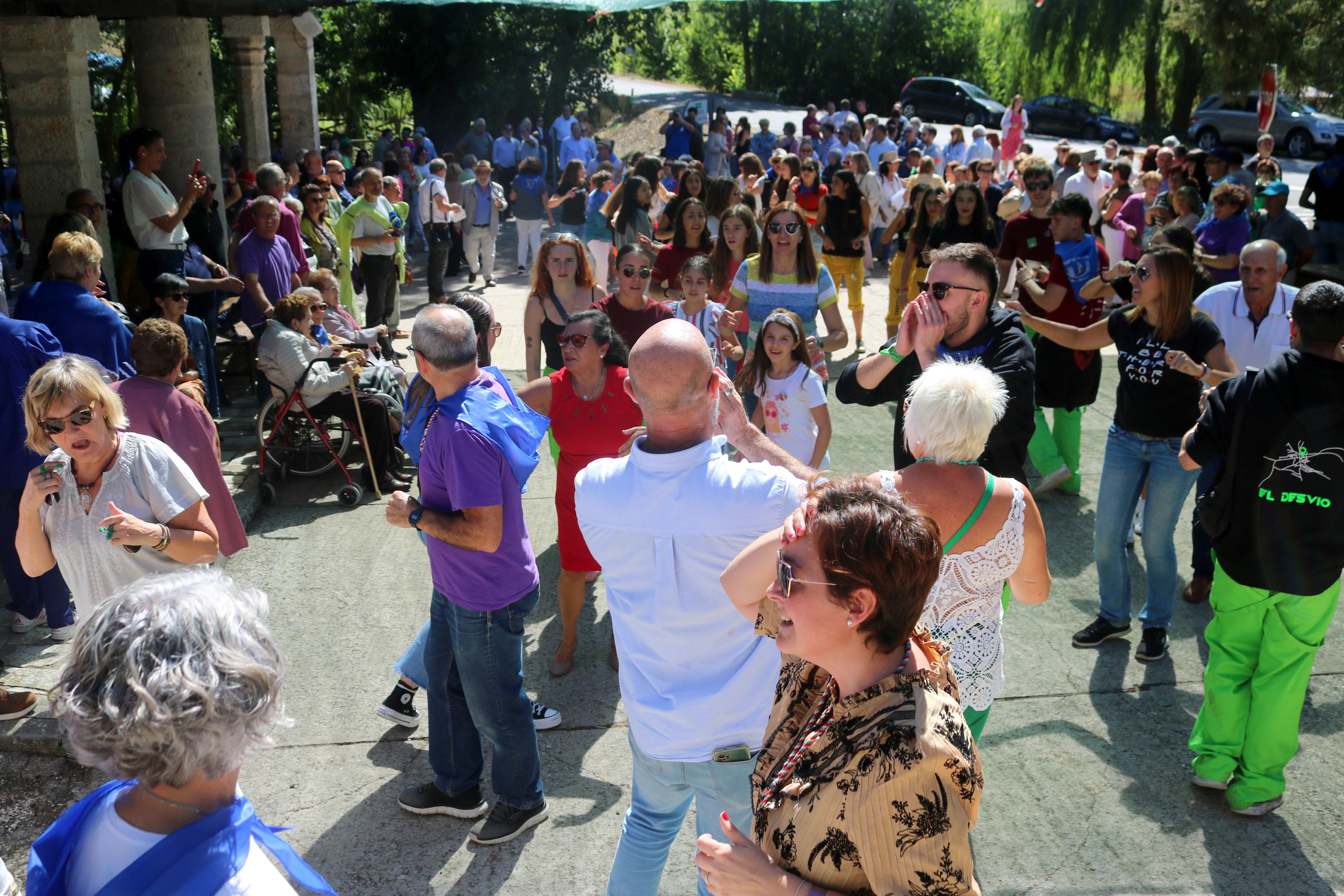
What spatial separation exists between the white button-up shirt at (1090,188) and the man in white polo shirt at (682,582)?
11.9 m

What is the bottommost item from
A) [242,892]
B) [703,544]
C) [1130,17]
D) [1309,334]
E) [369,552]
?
[369,552]

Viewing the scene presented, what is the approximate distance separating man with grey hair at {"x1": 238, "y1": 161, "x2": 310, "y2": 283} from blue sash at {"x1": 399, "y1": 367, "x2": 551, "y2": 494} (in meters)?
5.92

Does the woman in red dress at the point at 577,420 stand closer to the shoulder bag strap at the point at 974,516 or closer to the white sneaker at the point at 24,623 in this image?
the shoulder bag strap at the point at 974,516

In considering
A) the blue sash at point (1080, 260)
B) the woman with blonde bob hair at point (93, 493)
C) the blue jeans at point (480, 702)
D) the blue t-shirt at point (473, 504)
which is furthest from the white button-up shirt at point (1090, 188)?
the woman with blonde bob hair at point (93, 493)

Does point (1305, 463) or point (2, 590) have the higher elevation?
point (1305, 463)

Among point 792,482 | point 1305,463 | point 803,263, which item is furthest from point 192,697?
point 803,263

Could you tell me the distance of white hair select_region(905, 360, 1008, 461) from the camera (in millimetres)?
2896

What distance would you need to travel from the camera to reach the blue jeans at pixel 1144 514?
4660mm

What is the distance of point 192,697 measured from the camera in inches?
68.4

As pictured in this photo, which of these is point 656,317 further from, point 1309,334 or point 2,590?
point 2,590

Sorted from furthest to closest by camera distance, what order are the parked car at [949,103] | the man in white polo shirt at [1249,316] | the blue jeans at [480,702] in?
the parked car at [949,103] < the man in white polo shirt at [1249,316] < the blue jeans at [480,702]

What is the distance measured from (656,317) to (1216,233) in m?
5.24

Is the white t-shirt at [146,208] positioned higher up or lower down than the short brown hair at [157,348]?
higher up

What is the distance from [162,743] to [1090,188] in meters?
13.7
